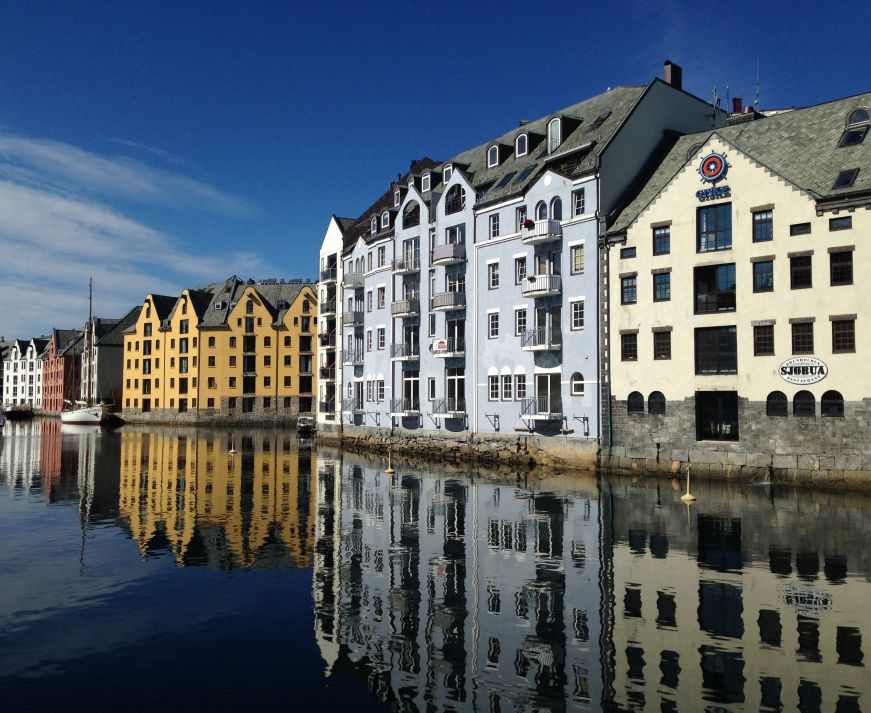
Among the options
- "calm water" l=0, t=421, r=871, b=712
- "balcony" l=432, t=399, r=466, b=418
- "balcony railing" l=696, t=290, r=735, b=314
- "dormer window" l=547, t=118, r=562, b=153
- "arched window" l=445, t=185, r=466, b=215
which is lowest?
"calm water" l=0, t=421, r=871, b=712

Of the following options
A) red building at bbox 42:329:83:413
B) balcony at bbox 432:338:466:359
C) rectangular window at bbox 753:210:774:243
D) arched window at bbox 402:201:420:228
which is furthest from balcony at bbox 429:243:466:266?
red building at bbox 42:329:83:413

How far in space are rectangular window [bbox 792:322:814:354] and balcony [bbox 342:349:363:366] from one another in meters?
41.5

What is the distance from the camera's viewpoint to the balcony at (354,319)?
71188 millimetres

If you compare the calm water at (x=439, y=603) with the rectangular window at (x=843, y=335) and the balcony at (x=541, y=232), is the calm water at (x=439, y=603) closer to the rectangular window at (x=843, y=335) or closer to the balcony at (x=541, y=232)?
the rectangular window at (x=843, y=335)

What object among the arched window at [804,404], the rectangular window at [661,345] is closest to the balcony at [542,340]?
the rectangular window at [661,345]

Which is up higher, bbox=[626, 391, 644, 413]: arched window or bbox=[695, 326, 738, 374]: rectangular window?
bbox=[695, 326, 738, 374]: rectangular window

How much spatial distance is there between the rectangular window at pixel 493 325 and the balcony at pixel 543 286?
194 inches

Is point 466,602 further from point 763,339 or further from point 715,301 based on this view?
point 715,301

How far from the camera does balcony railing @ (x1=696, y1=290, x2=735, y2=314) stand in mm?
39719

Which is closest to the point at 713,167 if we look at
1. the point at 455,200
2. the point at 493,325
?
the point at 493,325

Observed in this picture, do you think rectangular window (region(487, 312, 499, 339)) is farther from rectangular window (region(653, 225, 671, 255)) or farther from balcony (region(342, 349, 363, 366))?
balcony (region(342, 349, 363, 366))

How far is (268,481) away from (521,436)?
17030mm

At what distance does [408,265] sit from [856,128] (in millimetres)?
34120

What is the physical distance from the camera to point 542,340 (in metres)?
48.3
